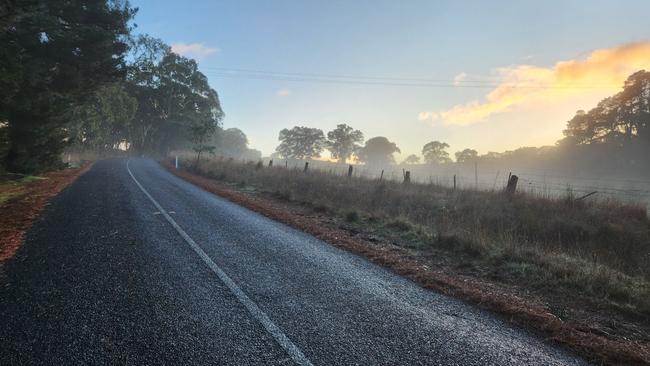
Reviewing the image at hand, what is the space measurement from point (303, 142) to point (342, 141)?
15285 mm

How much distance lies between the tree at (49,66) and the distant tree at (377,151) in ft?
408

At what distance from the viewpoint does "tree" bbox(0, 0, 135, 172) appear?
11.4m

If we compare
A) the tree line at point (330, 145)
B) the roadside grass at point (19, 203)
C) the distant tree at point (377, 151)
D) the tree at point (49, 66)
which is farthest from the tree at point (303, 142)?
the roadside grass at point (19, 203)

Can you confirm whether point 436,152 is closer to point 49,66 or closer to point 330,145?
point 330,145

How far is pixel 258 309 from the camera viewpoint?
11.7 feet

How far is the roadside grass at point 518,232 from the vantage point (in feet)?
17.4

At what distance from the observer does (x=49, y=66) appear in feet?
51.2

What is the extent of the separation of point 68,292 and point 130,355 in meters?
1.78

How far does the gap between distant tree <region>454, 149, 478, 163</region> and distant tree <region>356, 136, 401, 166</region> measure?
41996 mm

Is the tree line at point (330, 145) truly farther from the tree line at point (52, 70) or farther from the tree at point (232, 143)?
the tree line at point (52, 70)

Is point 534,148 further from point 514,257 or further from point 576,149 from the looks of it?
point 514,257

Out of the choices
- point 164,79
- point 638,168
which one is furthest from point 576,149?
point 164,79

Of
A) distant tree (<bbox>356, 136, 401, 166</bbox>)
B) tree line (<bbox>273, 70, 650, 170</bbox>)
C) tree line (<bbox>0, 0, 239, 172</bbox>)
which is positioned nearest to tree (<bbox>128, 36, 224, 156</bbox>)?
tree line (<bbox>0, 0, 239, 172</bbox>)

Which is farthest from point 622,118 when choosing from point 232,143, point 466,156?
point 232,143
